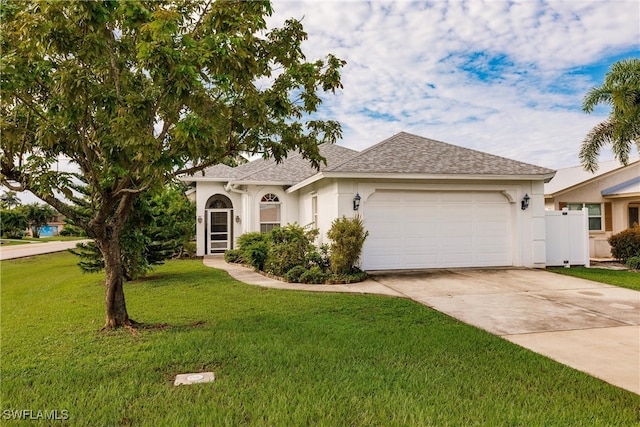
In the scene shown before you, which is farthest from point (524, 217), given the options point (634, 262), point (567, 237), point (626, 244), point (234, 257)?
point (234, 257)

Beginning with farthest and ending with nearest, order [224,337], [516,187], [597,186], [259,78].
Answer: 1. [597,186]
2. [516,187]
3. [259,78]
4. [224,337]

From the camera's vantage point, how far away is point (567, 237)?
1370 cm

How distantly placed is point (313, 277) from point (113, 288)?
545 centimetres

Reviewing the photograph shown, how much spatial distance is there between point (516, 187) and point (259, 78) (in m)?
9.74

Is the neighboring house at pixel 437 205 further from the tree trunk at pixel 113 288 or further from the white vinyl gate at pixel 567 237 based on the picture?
the tree trunk at pixel 113 288

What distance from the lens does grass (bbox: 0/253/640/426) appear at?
3678mm

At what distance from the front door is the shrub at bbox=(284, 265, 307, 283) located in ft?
30.1

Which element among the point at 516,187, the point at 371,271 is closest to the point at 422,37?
the point at 516,187

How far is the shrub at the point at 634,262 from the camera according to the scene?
13.3 metres

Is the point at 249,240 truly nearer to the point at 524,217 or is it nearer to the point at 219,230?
the point at 219,230

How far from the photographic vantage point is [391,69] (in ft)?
39.4

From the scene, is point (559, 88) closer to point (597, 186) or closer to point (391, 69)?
point (597, 186)

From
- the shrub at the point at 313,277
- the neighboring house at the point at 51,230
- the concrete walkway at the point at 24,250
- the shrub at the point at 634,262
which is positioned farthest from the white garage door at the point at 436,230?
the neighboring house at the point at 51,230

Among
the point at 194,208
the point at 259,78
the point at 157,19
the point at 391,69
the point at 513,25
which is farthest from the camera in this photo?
the point at 194,208
